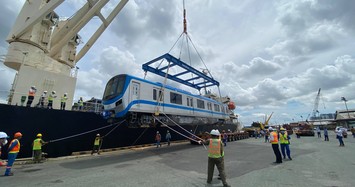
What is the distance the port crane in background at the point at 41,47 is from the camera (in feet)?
34.3

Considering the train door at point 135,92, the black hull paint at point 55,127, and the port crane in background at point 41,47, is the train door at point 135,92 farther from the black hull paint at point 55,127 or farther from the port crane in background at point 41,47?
the port crane in background at point 41,47

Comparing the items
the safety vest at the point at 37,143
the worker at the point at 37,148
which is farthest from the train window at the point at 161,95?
the safety vest at the point at 37,143

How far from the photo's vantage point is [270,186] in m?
4.35

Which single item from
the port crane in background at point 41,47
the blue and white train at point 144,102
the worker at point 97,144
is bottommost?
the worker at point 97,144

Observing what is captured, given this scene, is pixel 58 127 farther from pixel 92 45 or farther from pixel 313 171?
pixel 313 171

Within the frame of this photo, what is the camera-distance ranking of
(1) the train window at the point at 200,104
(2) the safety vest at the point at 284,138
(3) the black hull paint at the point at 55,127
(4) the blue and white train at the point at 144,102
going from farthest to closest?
(1) the train window at the point at 200,104 → (4) the blue and white train at the point at 144,102 → (3) the black hull paint at the point at 55,127 → (2) the safety vest at the point at 284,138

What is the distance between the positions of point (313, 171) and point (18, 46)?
16552 millimetres

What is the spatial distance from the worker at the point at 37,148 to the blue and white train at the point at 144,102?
10.5ft

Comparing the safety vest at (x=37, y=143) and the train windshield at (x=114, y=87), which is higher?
the train windshield at (x=114, y=87)

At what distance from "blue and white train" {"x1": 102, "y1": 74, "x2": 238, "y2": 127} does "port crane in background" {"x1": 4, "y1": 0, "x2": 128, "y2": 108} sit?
4516mm

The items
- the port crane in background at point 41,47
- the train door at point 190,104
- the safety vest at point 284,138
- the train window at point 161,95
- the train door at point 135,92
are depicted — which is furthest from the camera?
the train door at point 190,104

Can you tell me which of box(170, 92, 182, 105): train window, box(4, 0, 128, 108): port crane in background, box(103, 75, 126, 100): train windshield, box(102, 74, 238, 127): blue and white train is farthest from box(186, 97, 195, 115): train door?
box(4, 0, 128, 108): port crane in background

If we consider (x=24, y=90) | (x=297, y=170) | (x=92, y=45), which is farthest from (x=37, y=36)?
(x=297, y=170)

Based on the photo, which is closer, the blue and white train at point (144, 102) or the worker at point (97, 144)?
the blue and white train at point (144, 102)
